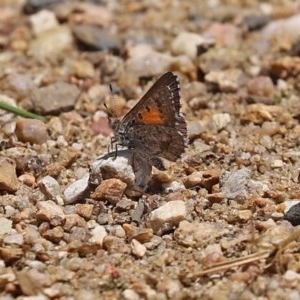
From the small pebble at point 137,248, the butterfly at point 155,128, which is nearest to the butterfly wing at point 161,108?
the butterfly at point 155,128

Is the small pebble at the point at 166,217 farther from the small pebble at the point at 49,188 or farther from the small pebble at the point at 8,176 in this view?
the small pebble at the point at 8,176

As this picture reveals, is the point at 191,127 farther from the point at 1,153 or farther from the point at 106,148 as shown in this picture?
the point at 1,153

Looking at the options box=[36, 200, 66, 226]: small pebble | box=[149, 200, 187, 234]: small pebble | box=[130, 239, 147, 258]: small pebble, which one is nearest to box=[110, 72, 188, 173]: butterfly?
box=[149, 200, 187, 234]: small pebble

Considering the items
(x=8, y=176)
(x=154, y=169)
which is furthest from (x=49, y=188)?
(x=154, y=169)

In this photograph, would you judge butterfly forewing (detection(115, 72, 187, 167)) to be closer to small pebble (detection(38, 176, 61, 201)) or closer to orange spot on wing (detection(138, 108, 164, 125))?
orange spot on wing (detection(138, 108, 164, 125))

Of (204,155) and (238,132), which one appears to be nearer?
(204,155)

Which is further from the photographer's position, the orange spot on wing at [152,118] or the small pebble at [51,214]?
the orange spot on wing at [152,118]

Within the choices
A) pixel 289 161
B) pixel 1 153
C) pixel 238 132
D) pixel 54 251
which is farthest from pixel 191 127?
pixel 54 251
